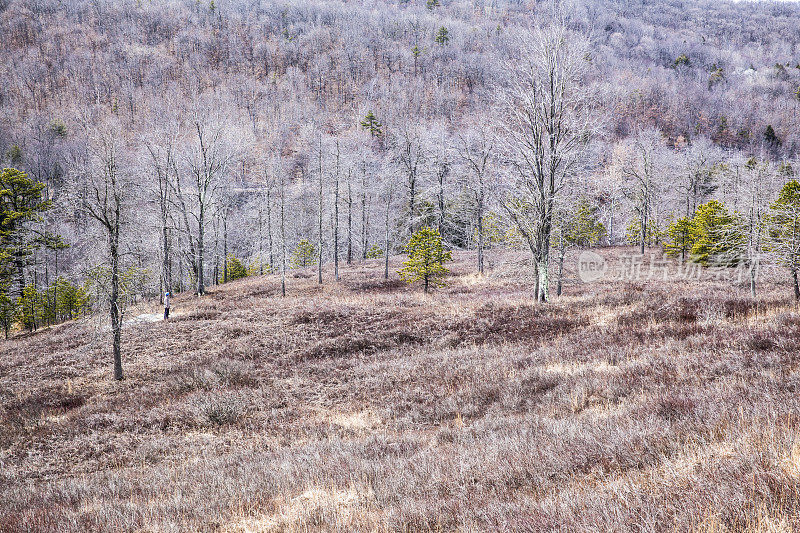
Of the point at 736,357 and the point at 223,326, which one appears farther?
the point at 223,326

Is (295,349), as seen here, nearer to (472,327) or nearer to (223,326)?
(223,326)

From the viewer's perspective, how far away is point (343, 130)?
8238 centimetres

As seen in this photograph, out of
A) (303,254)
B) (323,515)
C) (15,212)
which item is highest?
(15,212)

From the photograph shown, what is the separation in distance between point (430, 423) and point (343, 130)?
82.2 m

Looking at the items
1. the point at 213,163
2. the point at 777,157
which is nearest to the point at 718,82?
the point at 777,157

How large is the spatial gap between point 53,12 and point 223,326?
647ft

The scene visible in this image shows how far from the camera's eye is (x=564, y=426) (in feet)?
18.6

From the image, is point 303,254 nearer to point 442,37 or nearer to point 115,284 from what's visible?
point 115,284

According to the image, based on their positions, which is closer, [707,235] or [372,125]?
[707,235]

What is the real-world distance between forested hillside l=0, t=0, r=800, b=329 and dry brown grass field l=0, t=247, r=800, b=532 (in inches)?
170

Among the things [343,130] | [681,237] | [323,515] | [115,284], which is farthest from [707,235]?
[343,130]

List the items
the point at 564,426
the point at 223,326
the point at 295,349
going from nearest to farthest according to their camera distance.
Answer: the point at 564,426, the point at 295,349, the point at 223,326

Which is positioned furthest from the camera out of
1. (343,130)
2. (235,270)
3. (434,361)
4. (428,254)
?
(343,130)

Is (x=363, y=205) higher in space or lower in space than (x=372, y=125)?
lower
